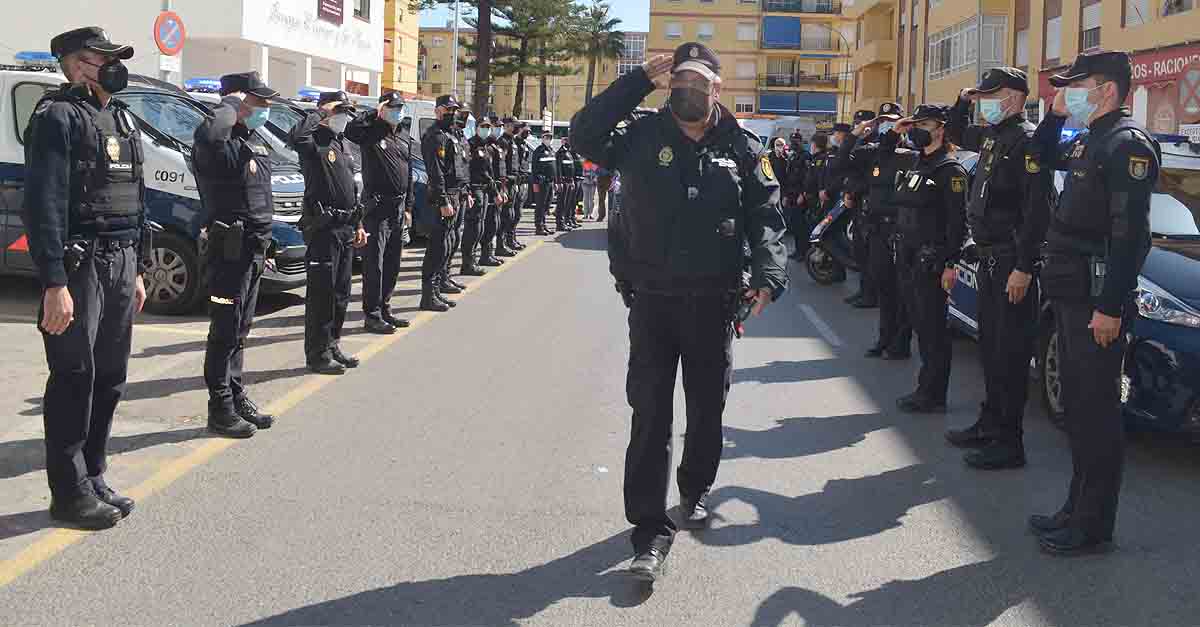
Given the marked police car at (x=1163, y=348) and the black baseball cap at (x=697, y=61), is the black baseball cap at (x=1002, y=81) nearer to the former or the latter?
the marked police car at (x=1163, y=348)

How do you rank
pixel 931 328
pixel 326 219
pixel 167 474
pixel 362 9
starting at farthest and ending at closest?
pixel 362 9 < pixel 326 219 < pixel 931 328 < pixel 167 474

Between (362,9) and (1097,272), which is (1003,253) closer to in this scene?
(1097,272)

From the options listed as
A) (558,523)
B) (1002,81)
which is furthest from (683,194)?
(1002,81)

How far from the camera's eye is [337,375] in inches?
333

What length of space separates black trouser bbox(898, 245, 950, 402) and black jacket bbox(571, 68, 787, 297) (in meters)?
3.41

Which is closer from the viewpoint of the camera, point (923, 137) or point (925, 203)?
point (925, 203)

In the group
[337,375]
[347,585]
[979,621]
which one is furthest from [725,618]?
[337,375]

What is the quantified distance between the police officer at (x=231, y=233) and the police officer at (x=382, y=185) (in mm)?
2711

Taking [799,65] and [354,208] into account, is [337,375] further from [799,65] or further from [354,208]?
[799,65]

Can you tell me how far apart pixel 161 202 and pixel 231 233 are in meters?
4.17

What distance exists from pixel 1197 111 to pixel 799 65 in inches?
2834

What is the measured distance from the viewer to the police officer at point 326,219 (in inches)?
328

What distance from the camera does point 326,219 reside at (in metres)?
8.29

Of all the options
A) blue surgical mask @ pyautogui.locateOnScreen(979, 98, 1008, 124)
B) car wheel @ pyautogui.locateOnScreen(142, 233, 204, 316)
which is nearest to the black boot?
blue surgical mask @ pyautogui.locateOnScreen(979, 98, 1008, 124)
